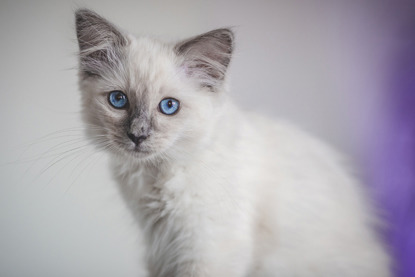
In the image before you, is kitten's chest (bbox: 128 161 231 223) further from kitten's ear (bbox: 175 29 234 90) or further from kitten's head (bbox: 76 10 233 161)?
kitten's ear (bbox: 175 29 234 90)

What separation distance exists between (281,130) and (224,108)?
0.30 m

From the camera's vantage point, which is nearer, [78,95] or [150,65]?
[150,65]

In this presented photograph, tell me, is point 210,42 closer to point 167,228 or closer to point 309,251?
point 167,228

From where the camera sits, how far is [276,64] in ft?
5.14

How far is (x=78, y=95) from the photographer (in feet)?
4.93

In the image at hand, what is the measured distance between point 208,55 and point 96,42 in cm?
37

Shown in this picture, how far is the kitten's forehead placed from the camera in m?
1.23

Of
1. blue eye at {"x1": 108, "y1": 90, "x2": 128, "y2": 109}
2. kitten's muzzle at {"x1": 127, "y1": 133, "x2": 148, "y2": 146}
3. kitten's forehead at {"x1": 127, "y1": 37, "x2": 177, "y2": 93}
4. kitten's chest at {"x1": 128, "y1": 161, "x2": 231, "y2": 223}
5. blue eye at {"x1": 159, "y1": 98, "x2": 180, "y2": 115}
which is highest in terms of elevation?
kitten's forehead at {"x1": 127, "y1": 37, "x2": 177, "y2": 93}

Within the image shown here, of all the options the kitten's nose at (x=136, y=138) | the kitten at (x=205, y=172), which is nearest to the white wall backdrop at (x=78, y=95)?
the kitten at (x=205, y=172)

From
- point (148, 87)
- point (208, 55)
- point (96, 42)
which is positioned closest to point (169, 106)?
point (148, 87)

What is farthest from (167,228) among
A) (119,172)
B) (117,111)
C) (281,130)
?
(281,130)

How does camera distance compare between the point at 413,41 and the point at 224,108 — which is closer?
the point at 224,108

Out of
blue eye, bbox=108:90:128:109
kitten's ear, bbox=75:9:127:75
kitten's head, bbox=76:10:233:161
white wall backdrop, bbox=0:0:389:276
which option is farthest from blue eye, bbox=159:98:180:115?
white wall backdrop, bbox=0:0:389:276

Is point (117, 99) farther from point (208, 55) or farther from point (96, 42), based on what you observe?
point (208, 55)
